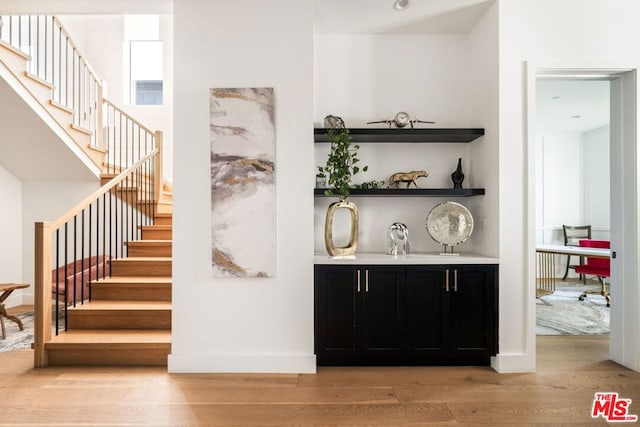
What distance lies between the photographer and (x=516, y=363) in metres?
3.12

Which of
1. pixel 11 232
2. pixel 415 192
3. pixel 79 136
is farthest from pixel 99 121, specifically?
pixel 415 192

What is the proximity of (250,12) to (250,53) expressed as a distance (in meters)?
0.32

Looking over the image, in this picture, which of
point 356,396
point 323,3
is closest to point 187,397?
point 356,396

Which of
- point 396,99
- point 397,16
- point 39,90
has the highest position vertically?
point 397,16

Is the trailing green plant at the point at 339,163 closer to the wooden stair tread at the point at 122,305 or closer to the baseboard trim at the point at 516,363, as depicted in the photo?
the baseboard trim at the point at 516,363

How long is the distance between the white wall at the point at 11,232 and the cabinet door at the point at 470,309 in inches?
229

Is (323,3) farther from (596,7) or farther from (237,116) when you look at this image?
(596,7)

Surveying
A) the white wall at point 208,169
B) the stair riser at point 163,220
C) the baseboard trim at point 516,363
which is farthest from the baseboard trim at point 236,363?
the stair riser at point 163,220

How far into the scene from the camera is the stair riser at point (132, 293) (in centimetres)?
395

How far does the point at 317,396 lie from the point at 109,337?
193 cm

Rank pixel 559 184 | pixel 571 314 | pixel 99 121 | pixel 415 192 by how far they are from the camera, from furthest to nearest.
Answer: pixel 559 184 → pixel 99 121 → pixel 571 314 → pixel 415 192

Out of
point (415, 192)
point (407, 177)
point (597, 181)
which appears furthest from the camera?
point (597, 181)

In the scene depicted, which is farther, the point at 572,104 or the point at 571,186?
the point at 571,186

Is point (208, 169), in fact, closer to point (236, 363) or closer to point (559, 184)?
point (236, 363)
